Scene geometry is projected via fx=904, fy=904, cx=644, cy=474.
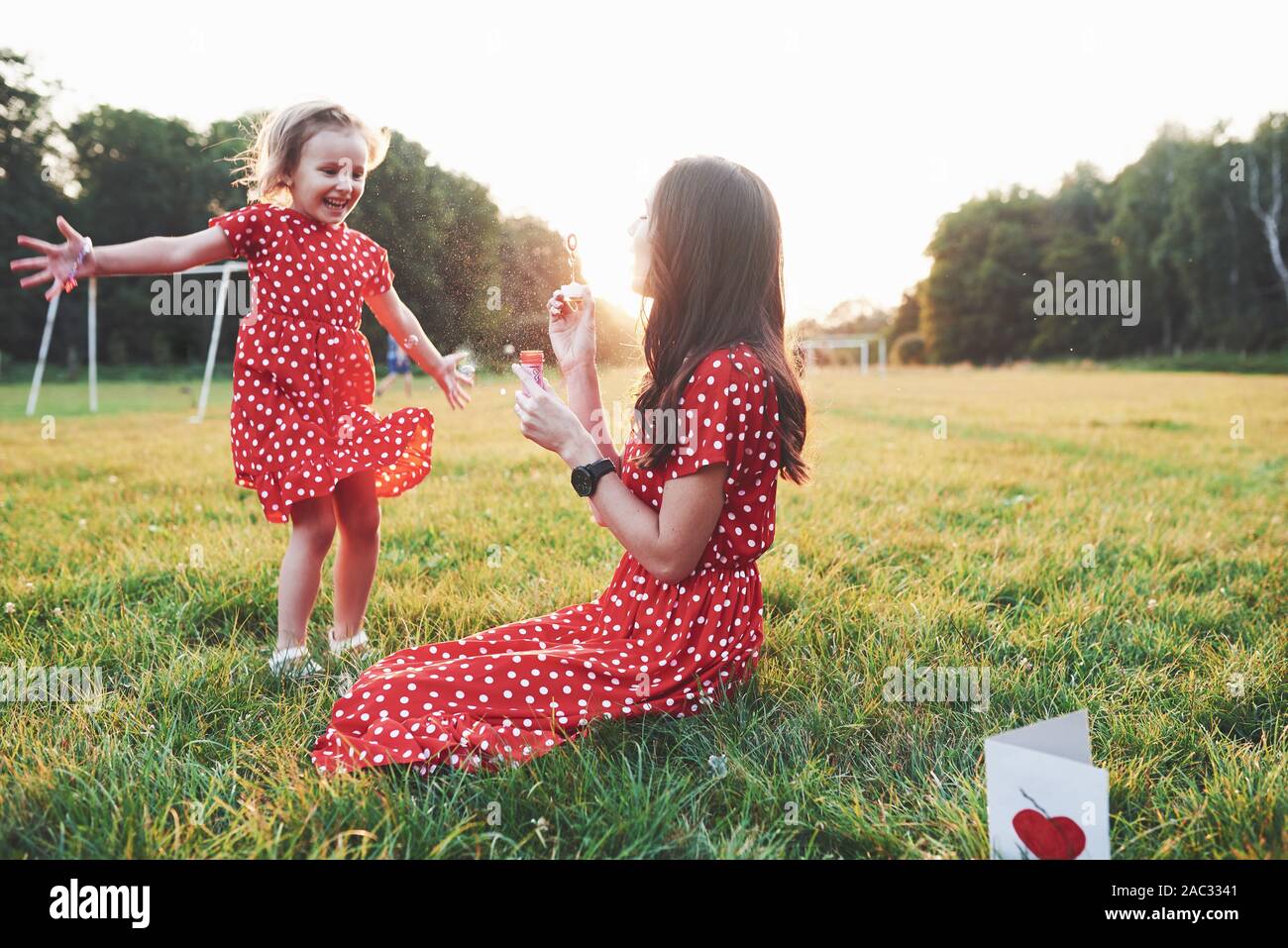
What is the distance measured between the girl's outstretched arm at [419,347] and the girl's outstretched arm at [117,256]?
1.47 feet

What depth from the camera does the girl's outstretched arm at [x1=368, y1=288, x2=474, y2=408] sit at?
2.61 meters

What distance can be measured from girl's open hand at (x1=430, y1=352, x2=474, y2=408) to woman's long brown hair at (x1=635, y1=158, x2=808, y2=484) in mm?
905

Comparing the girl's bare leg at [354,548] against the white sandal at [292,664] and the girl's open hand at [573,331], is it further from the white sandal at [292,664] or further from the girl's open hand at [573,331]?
the girl's open hand at [573,331]

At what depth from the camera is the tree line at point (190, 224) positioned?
3.09 metres

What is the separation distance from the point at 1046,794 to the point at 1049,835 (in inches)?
2.8
